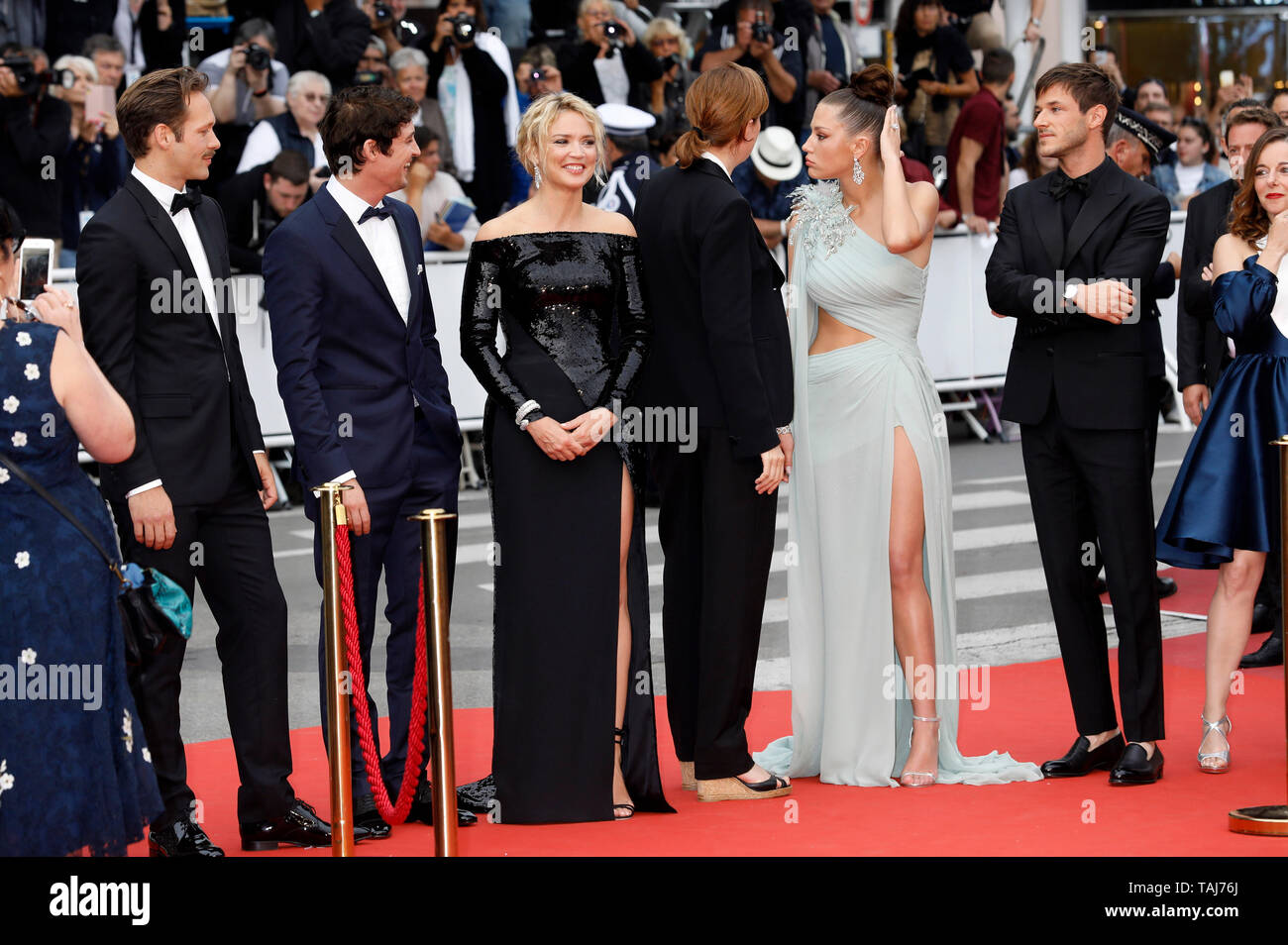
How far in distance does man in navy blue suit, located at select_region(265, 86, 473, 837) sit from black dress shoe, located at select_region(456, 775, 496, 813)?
0.12 metres

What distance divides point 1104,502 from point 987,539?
15.0ft

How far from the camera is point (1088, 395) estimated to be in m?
5.59

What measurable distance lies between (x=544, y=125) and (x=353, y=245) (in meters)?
0.65

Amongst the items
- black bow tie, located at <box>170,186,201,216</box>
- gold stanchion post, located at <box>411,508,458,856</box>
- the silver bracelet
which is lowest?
gold stanchion post, located at <box>411,508,458,856</box>

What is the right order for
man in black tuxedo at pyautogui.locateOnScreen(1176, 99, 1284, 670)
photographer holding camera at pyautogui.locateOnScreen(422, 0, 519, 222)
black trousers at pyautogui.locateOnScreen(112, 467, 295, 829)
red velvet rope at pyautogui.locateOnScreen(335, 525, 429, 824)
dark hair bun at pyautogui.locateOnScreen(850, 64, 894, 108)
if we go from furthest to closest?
photographer holding camera at pyautogui.locateOnScreen(422, 0, 519, 222)
man in black tuxedo at pyautogui.locateOnScreen(1176, 99, 1284, 670)
dark hair bun at pyautogui.locateOnScreen(850, 64, 894, 108)
black trousers at pyautogui.locateOnScreen(112, 467, 295, 829)
red velvet rope at pyautogui.locateOnScreen(335, 525, 429, 824)

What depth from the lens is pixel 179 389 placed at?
4.86 m

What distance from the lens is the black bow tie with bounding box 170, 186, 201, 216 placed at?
16.1 ft

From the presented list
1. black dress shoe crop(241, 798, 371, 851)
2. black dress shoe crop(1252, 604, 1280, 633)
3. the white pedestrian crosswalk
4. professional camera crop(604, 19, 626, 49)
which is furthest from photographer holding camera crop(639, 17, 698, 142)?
black dress shoe crop(241, 798, 371, 851)

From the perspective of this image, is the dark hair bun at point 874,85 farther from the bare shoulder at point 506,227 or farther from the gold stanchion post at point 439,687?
the gold stanchion post at point 439,687

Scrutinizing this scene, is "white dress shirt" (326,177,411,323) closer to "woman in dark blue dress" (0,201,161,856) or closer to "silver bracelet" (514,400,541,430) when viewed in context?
"silver bracelet" (514,400,541,430)

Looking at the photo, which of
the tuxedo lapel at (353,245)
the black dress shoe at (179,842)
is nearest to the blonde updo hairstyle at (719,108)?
the tuxedo lapel at (353,245)

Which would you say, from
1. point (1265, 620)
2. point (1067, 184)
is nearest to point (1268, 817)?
point (1067, 184)

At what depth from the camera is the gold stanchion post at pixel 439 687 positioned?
426 cm

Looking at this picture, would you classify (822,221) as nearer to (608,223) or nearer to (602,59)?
(608,223)
